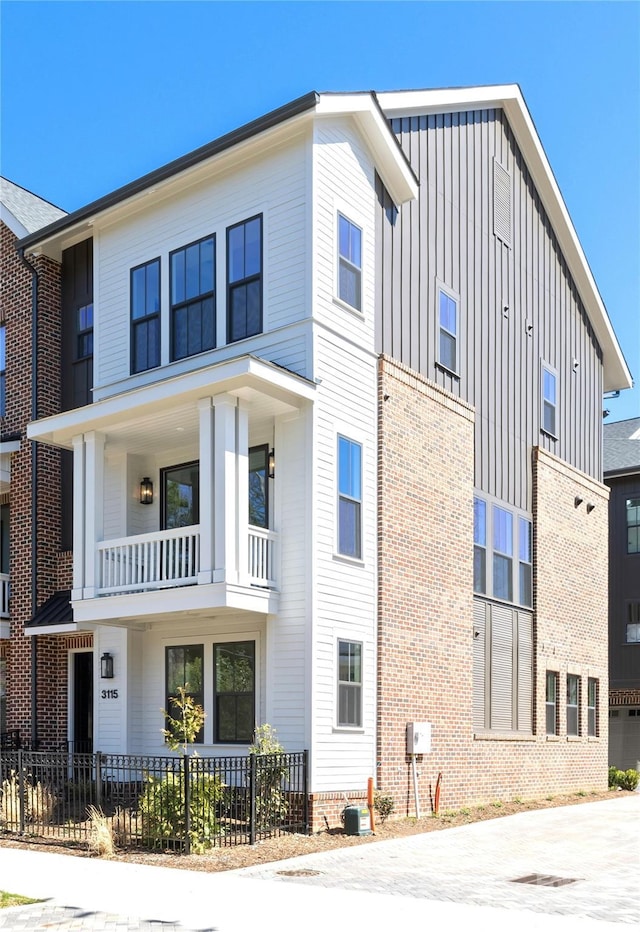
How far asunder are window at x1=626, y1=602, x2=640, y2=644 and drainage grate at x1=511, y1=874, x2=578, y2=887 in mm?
21168

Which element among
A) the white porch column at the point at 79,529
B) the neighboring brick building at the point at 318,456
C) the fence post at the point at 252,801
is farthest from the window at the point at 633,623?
the fence post at the point at 252,801

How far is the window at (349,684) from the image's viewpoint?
16.5 metres

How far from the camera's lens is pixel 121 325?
19703 millimetres

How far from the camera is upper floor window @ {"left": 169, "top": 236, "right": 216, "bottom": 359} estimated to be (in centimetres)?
1827

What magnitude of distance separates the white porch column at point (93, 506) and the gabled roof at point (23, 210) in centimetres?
660

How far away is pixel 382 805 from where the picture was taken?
16.9 meters

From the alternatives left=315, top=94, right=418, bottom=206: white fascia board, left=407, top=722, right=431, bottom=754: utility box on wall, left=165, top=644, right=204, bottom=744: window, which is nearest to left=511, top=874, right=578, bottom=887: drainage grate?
left=407, top=722, right=431, bottom=754: utility box on wall

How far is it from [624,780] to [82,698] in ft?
46.8

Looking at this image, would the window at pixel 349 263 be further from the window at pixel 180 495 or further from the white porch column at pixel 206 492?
the window at pixel 180 495

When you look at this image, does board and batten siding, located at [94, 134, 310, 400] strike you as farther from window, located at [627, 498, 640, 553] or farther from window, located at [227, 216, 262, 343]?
window, located at [627, 498, 640, 553]

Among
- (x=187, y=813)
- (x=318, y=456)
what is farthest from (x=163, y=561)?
(x=187, y=813)

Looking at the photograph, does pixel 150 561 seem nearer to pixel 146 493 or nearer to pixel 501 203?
pixel 146 493

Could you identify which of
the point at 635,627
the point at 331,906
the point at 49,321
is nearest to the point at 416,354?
the point at 49,321

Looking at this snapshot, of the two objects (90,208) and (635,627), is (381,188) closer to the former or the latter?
(90,208)
